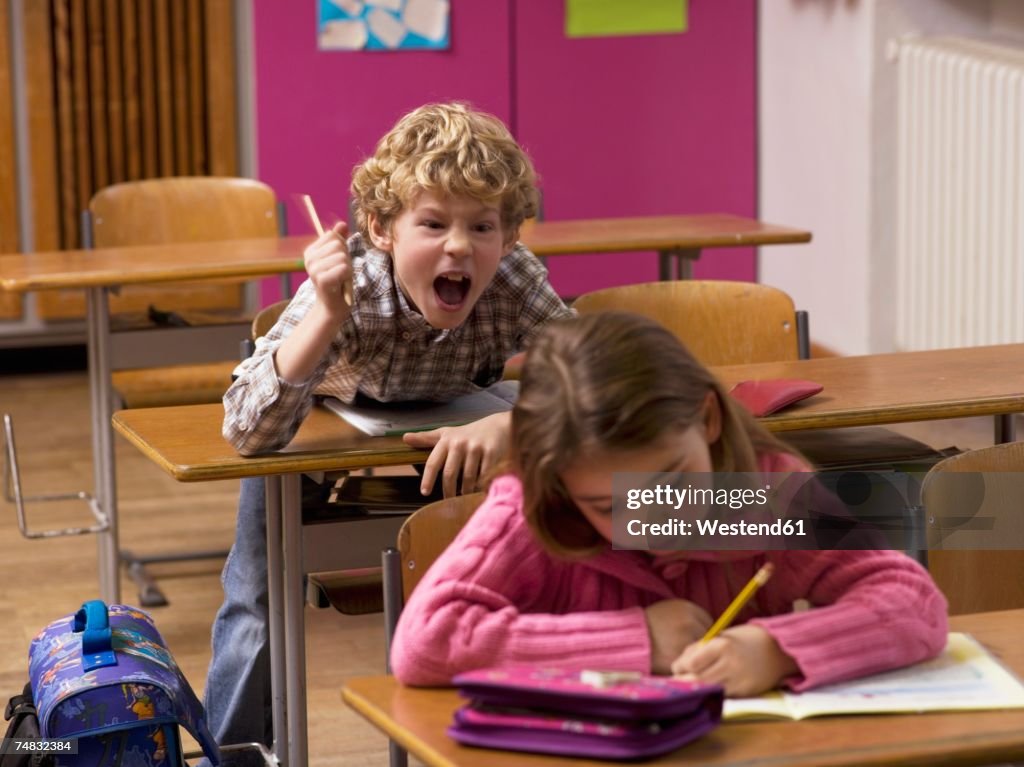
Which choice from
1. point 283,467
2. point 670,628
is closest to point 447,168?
point 283,467

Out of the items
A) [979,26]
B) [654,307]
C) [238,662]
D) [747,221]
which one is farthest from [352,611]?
[979,26]

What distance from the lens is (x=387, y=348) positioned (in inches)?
83.7

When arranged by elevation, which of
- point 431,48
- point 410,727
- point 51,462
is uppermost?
point 431,48

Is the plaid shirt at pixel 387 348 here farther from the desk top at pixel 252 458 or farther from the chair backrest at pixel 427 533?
the chair backrest at pixel 427 533

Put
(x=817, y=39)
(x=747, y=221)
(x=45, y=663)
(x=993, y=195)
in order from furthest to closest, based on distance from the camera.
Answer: (x=817, y=39)
(x=993, y=195)
(x=747, y=221)
(x=45, y=663)

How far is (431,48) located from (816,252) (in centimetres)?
137

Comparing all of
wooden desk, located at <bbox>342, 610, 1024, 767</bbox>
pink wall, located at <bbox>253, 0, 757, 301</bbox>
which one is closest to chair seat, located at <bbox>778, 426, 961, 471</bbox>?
wooden desk, located at <bbox>342, 610, 1024, 767</bbox>

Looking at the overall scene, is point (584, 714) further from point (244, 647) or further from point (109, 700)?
point (244, 647)

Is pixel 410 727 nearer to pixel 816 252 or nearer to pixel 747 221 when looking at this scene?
pixel 747 221

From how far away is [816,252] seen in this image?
17.2 feet

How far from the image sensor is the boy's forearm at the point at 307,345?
1901 mm

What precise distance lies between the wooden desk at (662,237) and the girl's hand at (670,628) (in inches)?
86.2

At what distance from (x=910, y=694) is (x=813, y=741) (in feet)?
0.40

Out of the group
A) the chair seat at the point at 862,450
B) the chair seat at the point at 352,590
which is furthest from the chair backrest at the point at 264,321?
the chair seat at the point at 862,450
